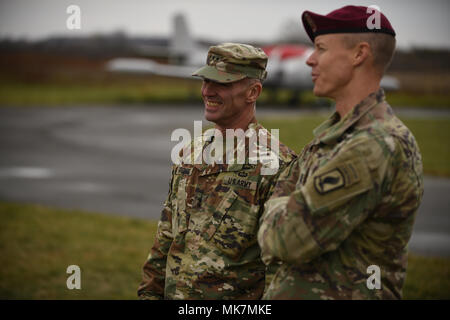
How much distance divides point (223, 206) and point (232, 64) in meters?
0.72

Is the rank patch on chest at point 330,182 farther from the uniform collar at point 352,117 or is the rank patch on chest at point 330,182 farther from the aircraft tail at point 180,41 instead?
the aircraft tail at point 180,41

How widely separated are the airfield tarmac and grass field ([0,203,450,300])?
68 centimetres

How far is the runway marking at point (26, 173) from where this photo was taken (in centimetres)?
1087

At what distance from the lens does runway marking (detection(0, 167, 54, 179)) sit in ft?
35.7

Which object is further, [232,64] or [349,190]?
[232,64]

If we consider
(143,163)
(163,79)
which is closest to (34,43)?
(163,79)

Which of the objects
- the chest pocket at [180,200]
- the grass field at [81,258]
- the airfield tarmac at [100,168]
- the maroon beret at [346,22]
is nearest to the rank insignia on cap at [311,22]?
the maroon beret at [346,22]

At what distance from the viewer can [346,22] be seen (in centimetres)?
183

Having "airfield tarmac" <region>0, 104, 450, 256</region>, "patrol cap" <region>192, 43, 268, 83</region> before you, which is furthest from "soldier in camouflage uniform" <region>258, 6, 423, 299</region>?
"airfield tarmac" <region>0, 104, 450, 256</region>

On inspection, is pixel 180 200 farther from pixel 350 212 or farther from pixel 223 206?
pixel 350 212

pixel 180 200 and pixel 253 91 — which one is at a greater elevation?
pixel 253 91
